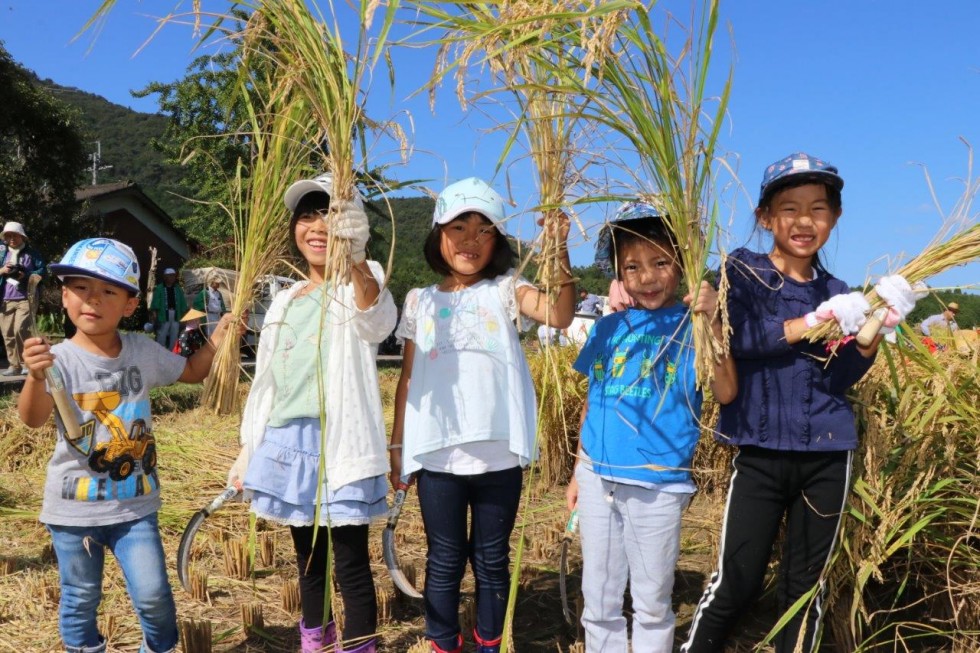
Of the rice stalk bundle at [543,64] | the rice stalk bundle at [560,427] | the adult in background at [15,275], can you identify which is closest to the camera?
the rice stalk bundle at [543,64]

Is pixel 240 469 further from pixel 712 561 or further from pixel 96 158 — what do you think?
pixel 96 158

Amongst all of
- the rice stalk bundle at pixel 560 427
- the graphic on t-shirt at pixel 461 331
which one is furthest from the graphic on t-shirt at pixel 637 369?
the rice stalk bundle at pixel 560 427

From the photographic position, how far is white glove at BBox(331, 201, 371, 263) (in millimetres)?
1836

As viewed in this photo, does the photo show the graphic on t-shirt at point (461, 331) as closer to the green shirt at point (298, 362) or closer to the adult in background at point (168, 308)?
the green shirt at point (298, 362)

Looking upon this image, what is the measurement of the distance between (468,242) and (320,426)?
2.09ft

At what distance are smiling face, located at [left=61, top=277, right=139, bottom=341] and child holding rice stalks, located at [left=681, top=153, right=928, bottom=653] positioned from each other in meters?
1.63

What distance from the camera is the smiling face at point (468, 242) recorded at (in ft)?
6.97

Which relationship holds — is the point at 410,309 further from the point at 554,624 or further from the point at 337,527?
the point at 554,624

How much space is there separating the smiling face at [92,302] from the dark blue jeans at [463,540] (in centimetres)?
94

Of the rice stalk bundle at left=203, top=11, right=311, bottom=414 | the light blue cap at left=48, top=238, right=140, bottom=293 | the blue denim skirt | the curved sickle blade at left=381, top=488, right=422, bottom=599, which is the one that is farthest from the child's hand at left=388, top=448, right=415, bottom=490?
the light blue cap at left=48, top=238, right=140, bottom=293

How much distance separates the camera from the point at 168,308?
10.4 metres

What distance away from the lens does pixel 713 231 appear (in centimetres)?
170

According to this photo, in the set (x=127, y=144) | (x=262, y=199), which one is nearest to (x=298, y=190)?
(x=262, y=199)

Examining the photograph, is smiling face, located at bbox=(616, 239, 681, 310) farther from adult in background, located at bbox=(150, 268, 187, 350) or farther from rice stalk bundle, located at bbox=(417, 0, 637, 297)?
adult in background, located at bbox=(150, 268, 187, 350)
